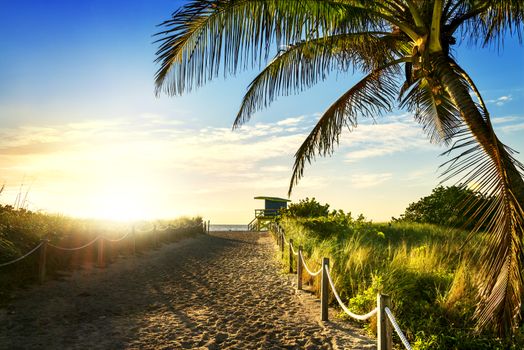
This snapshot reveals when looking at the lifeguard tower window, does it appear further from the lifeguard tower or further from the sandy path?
the sandy path

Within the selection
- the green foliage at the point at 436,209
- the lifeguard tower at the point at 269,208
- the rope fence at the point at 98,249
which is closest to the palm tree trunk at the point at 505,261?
the rope fence at the point at 98,249

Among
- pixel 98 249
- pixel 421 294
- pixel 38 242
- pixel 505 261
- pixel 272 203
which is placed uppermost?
pixel 272 203

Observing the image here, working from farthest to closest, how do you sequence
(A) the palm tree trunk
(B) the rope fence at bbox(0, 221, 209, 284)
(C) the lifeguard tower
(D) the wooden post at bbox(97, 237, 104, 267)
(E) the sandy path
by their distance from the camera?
(C) the lifeguard tower → (D) the wooden post at bbox(97, 237, 104, 267) → (B) the rope fence at bbox(0, 221, 209, 284) → (E) the sandy path → (A) the palm tree trunk

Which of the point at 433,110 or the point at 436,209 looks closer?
the point at 433,110

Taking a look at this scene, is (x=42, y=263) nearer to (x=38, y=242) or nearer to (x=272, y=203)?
(x=38, y=242)

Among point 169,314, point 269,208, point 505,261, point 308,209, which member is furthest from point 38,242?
point 269,208

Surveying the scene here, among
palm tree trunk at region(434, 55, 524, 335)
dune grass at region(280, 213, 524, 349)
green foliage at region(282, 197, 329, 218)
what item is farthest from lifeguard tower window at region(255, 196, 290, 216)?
palm tree trunk at region(434, 55, 524, 335)

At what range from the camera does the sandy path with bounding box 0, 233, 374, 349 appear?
5.61 m

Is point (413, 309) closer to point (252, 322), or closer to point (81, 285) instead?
point (252, 322)

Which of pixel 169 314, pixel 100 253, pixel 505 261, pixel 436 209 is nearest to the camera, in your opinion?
pixel 505 261

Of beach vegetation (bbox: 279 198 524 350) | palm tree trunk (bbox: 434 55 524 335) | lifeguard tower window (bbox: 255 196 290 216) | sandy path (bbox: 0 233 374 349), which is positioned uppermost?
lifeguard tower window (bbox: 255 196 290 216)

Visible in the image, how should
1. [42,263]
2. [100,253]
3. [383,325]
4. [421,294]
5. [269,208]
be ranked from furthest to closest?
[269,208] → [100,253] → [42,263] → [421,294] → [383,325]

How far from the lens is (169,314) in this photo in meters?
7.06

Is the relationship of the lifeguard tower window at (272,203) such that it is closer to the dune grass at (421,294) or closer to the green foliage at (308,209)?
the green foliage at (308,209)
